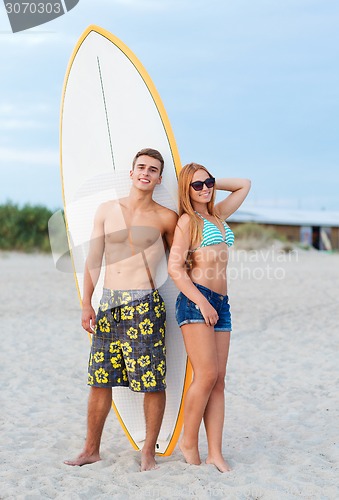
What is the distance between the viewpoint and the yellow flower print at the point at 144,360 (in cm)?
334

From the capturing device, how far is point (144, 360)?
334 centimetres

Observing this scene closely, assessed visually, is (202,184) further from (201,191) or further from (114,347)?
(114,347)

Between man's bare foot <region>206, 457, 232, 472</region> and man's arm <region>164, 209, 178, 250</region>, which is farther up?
man's arm <region>164, 209, 178, 250</region>

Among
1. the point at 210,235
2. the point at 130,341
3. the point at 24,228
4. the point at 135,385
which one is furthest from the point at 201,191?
the point at 24,228

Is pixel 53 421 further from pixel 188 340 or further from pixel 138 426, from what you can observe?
pixel 188 340

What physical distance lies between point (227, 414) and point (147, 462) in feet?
4.48

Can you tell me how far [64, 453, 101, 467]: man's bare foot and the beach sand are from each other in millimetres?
57

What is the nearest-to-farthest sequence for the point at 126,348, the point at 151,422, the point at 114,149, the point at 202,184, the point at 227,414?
the point at 202,184 < the point at 126,348 < the point at 151,422 < the point at 114,149 < the point at 227,414

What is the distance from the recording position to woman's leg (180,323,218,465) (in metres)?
3.19

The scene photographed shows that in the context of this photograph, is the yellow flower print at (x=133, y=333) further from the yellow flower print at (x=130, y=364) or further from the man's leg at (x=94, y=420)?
the man's leg at (x=94, y=420)

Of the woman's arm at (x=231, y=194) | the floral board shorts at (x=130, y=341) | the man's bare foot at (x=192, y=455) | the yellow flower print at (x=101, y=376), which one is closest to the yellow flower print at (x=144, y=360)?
the floral board shorts at (x=130, y=341)

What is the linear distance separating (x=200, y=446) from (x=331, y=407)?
133cm

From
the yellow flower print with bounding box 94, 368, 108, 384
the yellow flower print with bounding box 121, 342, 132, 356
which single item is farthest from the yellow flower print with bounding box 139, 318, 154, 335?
the yellow flower print with bounding box 94, 368, 108, 384

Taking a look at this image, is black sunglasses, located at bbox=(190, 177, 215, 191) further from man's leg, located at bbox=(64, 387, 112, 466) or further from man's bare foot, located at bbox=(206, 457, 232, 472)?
man's bare foot, located at bbox=(206, 457, 232, 472)
